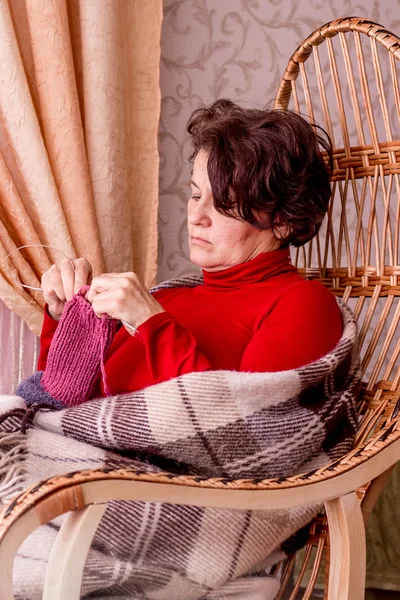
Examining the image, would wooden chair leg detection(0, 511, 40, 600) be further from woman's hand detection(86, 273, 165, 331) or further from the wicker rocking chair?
woman's hand detection(86, 273, 165, 331)

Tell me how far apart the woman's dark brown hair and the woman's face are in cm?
2

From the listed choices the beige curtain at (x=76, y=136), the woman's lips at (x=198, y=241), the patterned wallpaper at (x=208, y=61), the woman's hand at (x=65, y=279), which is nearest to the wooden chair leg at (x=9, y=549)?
the woman's hand at (x=65, y=279)

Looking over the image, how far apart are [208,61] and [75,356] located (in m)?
1.21

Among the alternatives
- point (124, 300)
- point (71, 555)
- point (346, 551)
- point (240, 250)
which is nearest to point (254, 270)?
point (240, 250)

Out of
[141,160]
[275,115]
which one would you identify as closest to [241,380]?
[275,115]

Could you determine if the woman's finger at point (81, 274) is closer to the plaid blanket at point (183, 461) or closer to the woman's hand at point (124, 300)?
the woman's hand at point (124, 300)

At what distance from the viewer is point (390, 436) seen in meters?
1.01

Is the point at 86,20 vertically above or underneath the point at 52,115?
above

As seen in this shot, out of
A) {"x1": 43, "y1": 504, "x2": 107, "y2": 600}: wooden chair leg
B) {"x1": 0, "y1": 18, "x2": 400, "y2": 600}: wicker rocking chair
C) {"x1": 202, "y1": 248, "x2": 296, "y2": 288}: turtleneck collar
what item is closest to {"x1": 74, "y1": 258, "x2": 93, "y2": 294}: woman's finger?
{"x1": 202, "y1": 248, "x2": 296, "y2": 288}: turtleneck collar

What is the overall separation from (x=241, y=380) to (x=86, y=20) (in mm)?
1072

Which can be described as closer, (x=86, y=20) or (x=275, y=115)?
(x=275, y=115)

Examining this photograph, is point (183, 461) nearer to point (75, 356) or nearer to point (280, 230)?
point (75, 356)

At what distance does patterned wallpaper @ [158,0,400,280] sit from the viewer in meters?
2.13

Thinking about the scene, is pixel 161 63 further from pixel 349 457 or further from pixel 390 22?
pixel 349 457
